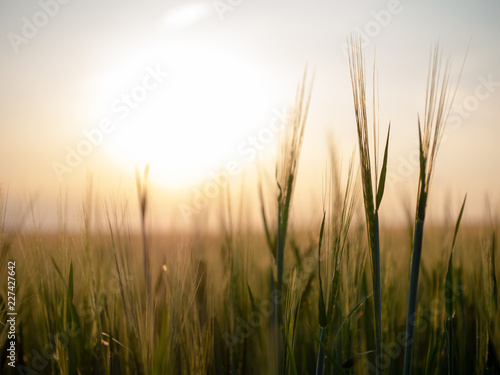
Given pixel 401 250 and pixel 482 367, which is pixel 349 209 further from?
pixel 401 250

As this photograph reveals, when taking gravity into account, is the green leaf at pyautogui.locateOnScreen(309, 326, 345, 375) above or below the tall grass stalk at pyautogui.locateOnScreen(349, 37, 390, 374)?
below

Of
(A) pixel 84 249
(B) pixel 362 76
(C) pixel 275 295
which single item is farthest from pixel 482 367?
(A) pixel 84 249

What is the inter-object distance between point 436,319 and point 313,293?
14.4 inches

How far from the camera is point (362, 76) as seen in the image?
0.74 metres

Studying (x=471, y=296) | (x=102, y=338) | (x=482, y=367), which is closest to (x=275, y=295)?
(x=102, y=338)

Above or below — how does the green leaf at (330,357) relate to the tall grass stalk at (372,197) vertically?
below

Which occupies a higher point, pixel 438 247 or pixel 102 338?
pixel 438 247

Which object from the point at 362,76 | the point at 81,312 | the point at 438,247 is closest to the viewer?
the point at 362,76

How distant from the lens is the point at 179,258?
83cm

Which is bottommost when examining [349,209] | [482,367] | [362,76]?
[482,367]

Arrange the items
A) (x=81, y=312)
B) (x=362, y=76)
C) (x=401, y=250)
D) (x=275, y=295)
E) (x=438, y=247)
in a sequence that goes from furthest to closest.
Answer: (x=401, y=250)
(x=438, y=247)
(x=81, y=312)
(x=275, y=295)
(x=362, y=76)

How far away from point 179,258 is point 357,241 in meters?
0.47

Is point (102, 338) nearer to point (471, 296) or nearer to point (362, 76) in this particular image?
point (362, 76)

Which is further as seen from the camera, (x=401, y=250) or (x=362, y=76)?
(x=401, y=250)
